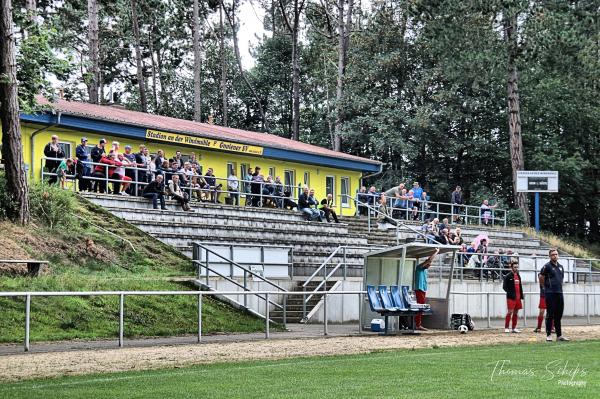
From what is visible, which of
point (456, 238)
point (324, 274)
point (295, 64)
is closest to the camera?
point (324, 274)

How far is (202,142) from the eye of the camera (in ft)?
137

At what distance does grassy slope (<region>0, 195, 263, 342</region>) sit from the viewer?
822 inches

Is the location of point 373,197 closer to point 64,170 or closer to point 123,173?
point 123,173

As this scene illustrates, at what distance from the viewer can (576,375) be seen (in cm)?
1459

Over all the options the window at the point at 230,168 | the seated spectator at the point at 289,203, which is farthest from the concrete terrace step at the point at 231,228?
the window at the point at 230,168

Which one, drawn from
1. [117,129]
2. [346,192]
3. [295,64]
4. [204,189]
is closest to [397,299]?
[204,189]

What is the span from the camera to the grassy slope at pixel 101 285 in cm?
2088

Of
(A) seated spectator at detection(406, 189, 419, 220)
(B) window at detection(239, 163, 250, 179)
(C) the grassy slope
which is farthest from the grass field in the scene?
(B) window at detection(239, 163, 250, 179)

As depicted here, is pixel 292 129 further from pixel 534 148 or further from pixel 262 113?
pixel 534 148

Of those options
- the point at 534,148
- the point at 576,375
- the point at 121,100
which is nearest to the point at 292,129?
the point at 121,100

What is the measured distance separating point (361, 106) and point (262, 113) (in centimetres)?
1361

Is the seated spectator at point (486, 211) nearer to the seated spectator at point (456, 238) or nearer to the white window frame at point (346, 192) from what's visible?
the white window frame at point (346, 192)

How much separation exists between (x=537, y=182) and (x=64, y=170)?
2859 centimetres

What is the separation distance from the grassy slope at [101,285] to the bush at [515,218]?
30.1 meters
